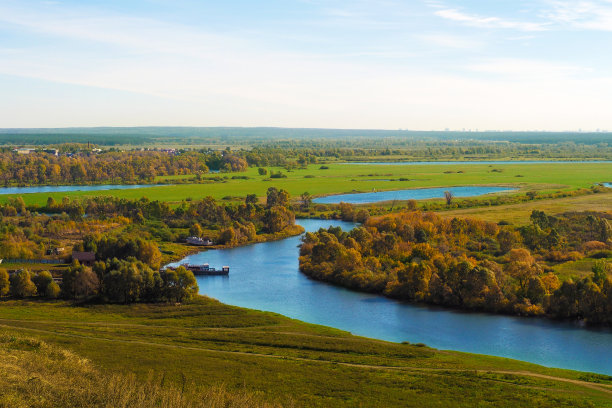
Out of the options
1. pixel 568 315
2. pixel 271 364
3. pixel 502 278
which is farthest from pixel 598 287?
pixel 271 364

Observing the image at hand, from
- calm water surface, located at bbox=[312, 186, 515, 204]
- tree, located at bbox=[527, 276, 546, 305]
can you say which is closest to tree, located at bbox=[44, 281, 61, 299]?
tree, located at bbox=[527, 276, 546, 305]

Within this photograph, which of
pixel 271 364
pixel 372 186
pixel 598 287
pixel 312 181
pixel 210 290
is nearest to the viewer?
pixel 271 364

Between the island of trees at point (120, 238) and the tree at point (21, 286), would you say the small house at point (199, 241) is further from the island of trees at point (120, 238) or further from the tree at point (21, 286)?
the tree at point (21, 286)

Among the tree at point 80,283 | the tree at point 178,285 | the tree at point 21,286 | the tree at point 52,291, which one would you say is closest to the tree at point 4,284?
the tree at point 21,286

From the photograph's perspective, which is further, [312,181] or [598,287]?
[312,181]

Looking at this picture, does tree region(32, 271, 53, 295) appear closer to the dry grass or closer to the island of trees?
the island of trees

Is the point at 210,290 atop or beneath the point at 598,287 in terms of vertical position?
beneath

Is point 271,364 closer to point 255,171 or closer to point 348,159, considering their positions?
point 255,171
